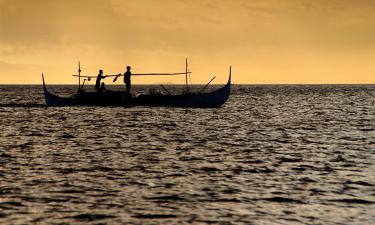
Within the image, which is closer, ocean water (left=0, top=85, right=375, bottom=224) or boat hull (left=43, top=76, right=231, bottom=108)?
ocean water (left=0, top=85, right=375, bottom=224)

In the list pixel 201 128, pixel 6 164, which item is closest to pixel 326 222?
pixel 6 164

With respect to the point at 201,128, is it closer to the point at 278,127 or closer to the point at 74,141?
the point at 278,127

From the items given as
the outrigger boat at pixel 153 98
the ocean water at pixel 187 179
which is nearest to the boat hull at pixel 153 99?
the outrigger boat at pixel 153 98

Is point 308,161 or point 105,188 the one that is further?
point 308,161

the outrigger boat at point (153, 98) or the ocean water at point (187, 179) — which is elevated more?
the outrigger boat at point (153, 98)

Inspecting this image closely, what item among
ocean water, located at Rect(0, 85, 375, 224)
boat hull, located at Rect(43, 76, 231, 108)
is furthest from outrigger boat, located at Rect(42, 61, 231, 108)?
ocean water, located at Rect(0, 85, 375, 224)

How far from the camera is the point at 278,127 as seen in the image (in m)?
50.8

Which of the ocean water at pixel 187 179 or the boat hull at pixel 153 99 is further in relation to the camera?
the boat hull at pixel 153 99

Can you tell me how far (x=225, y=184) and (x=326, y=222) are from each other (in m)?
6.04

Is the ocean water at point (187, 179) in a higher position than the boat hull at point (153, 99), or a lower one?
lower

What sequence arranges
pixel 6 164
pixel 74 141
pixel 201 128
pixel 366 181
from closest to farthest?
pixel 366 181, pixel 6 164, pixel 74 141, pixel 201 128

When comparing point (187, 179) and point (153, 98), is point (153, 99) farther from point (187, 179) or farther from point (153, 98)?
point (187, 179)

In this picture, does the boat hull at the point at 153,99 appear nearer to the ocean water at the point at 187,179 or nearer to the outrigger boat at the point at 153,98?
the outrigger boat at the point at 153,98

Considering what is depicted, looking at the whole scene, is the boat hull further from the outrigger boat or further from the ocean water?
the ocean water
